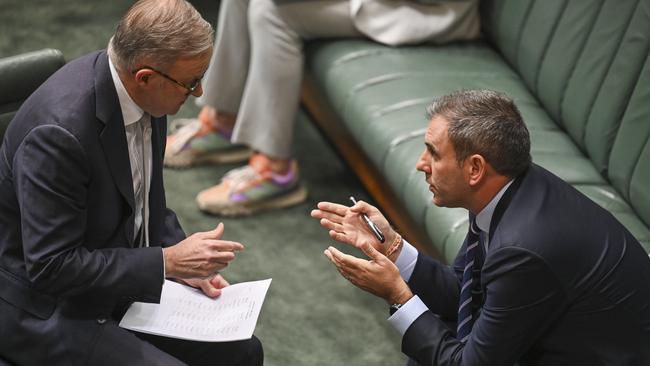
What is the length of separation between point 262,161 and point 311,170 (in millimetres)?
296

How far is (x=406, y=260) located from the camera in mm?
2596

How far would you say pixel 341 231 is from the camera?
8.32 feet

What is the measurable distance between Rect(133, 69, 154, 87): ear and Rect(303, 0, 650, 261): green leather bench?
1.17 meters

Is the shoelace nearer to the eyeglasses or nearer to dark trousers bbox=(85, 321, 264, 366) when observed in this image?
dark trousers bbox=(85, 321, 264, 366)

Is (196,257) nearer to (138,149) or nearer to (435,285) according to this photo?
(138,149)

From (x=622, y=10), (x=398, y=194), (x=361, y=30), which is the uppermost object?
(x=622, y=10)

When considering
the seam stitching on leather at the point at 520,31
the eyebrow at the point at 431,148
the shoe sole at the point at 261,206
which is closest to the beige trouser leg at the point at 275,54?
the shoe sole at the point at 261,206

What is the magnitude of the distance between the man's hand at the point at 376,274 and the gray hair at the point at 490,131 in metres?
0.30

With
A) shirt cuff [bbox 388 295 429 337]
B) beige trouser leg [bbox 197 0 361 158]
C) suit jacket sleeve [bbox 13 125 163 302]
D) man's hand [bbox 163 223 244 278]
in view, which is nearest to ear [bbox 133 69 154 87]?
suit jacket sleeve [bbox 13 125 163 302]

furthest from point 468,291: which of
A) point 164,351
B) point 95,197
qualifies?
point 95,197

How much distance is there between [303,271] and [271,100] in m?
0.66

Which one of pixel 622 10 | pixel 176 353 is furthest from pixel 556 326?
pixel 622 10

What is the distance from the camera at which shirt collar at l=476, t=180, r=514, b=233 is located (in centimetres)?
230

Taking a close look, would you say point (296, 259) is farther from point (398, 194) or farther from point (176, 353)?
point (176, 353)
